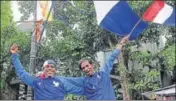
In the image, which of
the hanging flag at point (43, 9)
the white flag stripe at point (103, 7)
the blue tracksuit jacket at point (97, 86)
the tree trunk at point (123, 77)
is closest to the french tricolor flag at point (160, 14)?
the white flag stripe at point (103, 7)

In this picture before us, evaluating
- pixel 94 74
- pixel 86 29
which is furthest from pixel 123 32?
pixel 86 29

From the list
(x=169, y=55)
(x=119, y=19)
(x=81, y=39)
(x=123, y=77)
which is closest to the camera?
(x=119, y=19)

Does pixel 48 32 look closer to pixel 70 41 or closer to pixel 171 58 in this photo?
pixel 70 41

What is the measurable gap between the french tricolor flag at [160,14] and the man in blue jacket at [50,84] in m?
5.37

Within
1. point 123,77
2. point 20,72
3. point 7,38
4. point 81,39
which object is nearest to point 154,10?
point 20,72

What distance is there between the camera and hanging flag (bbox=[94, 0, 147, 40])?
8945 millimetres

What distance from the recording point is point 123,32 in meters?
8.93

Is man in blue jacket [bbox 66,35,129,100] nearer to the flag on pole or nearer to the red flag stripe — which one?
the red flag stripe

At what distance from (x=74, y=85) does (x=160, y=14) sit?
5716 millimetres

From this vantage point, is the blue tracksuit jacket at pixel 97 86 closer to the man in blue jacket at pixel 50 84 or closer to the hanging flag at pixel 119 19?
the man in blue jacket at pixel 50 84

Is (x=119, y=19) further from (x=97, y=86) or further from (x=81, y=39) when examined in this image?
(x=81, y=39)

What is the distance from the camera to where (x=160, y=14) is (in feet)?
34.1

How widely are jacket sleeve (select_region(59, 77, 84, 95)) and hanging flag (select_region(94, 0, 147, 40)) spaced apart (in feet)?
12.1

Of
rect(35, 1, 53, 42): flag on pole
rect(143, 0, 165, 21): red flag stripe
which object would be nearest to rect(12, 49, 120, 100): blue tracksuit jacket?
Result: rect(143, 0, 165, 21): red flag stripe
